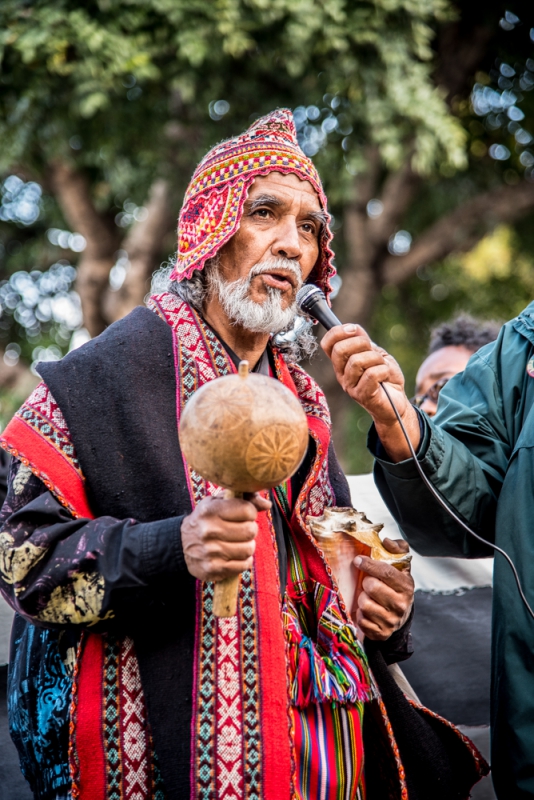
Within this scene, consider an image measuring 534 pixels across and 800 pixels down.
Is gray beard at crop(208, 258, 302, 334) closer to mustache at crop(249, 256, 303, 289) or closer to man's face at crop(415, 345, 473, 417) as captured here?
mustache at crop(249, 256, 303, 289)

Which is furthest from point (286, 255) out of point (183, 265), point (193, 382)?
point (193, 382)

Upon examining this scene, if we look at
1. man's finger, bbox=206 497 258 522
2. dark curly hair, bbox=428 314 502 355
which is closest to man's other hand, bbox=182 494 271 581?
man's finger, bbox=206 497 258 522

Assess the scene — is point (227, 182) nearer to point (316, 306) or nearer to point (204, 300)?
point (204, 300)

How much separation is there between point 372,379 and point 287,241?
0.56 meters

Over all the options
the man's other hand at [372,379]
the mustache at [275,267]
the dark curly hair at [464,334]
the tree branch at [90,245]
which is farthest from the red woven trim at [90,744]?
the tree branch at [90,245]

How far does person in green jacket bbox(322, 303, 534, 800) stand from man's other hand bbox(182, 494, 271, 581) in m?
0.62

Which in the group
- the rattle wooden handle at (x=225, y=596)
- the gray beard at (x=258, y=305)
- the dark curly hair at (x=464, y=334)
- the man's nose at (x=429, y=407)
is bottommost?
the man's nose at (x=429, y=407)

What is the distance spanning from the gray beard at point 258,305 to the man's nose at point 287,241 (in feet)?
0.07

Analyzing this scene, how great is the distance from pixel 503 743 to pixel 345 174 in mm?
5734

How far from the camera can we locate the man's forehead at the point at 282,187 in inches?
94.9

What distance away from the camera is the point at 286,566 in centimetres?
224

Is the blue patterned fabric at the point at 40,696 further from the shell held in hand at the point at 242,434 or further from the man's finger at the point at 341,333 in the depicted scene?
the man's finger at the point at 341,333

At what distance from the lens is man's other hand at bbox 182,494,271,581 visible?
5.17 feet

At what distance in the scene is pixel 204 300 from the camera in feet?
8.20
